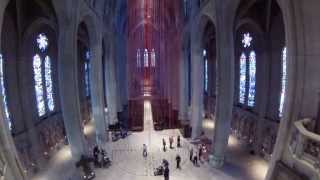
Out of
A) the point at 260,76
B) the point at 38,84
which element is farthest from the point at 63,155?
the point at 260,76

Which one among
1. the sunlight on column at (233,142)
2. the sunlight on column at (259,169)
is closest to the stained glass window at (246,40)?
the sunlight on column at (233,142)

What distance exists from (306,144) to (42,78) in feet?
60.6

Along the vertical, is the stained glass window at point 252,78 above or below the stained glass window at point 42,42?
below

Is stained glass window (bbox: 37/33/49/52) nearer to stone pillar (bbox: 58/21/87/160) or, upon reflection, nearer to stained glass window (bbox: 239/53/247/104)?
stone pillar (bbox: 58/21/87/160)

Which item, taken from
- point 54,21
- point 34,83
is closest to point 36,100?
point 34,83

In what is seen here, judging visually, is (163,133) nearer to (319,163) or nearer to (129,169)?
(129,169)

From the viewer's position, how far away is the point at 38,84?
1989 cm

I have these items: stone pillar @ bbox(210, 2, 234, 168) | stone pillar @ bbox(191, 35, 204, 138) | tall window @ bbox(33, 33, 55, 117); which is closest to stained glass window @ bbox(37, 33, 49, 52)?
tall window @ bbox(33, 33, 55, 117)

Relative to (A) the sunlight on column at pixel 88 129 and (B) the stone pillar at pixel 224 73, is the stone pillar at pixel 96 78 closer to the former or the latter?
(A) the sunlight on column at pixel 88 129

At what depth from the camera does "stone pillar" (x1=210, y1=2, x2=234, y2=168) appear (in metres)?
15.4

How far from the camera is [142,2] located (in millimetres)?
39469

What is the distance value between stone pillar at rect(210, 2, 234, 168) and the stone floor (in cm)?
197

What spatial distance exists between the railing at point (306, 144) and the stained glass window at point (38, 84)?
17167 mm

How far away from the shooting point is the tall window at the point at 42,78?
64.7 ft
